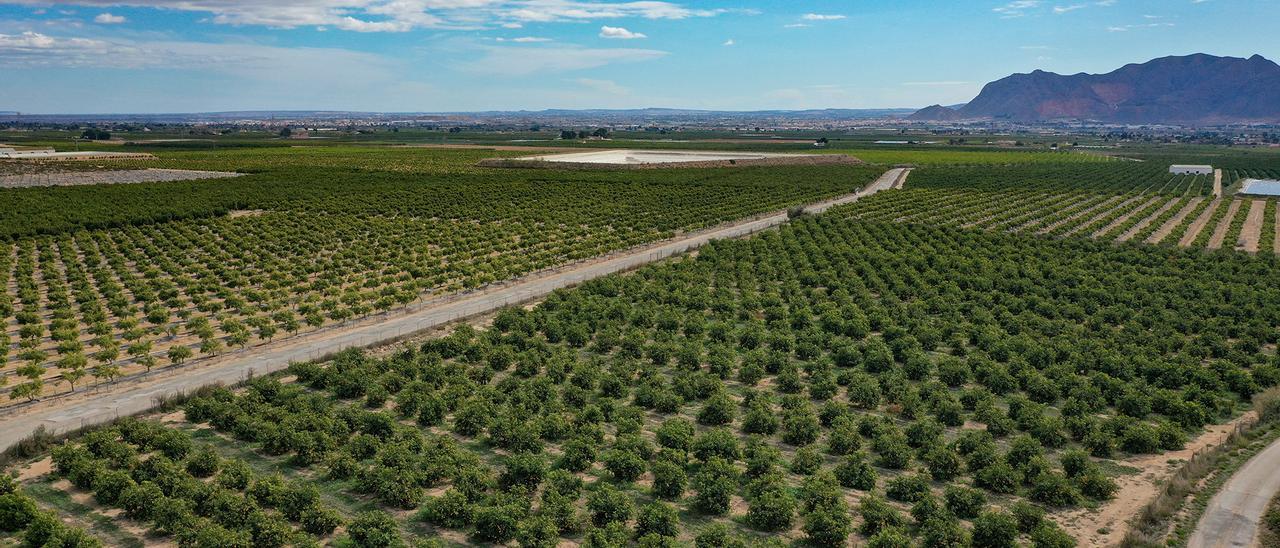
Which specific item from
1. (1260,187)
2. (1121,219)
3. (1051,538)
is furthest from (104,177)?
(1260,187)

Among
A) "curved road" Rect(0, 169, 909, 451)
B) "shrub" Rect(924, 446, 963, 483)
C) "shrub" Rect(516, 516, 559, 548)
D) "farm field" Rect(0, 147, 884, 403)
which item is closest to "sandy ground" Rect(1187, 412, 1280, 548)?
"shrub" Rect(924, 446, 963, 483)

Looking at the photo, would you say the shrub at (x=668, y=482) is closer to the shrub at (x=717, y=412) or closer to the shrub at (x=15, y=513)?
the shrub at (x=717, y=412)

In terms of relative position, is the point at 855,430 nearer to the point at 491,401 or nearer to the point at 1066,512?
the point at 1066,512

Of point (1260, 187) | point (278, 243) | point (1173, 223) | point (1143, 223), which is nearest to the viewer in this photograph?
point (278, 243)

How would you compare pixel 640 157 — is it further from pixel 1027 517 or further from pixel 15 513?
pixel 15 513

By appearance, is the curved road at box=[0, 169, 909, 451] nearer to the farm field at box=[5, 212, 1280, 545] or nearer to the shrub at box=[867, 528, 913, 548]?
the farm field at box=[5, 212, 1280, 545]

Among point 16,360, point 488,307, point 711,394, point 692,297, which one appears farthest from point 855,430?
point 16,360

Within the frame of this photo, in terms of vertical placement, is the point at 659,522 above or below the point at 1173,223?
below
